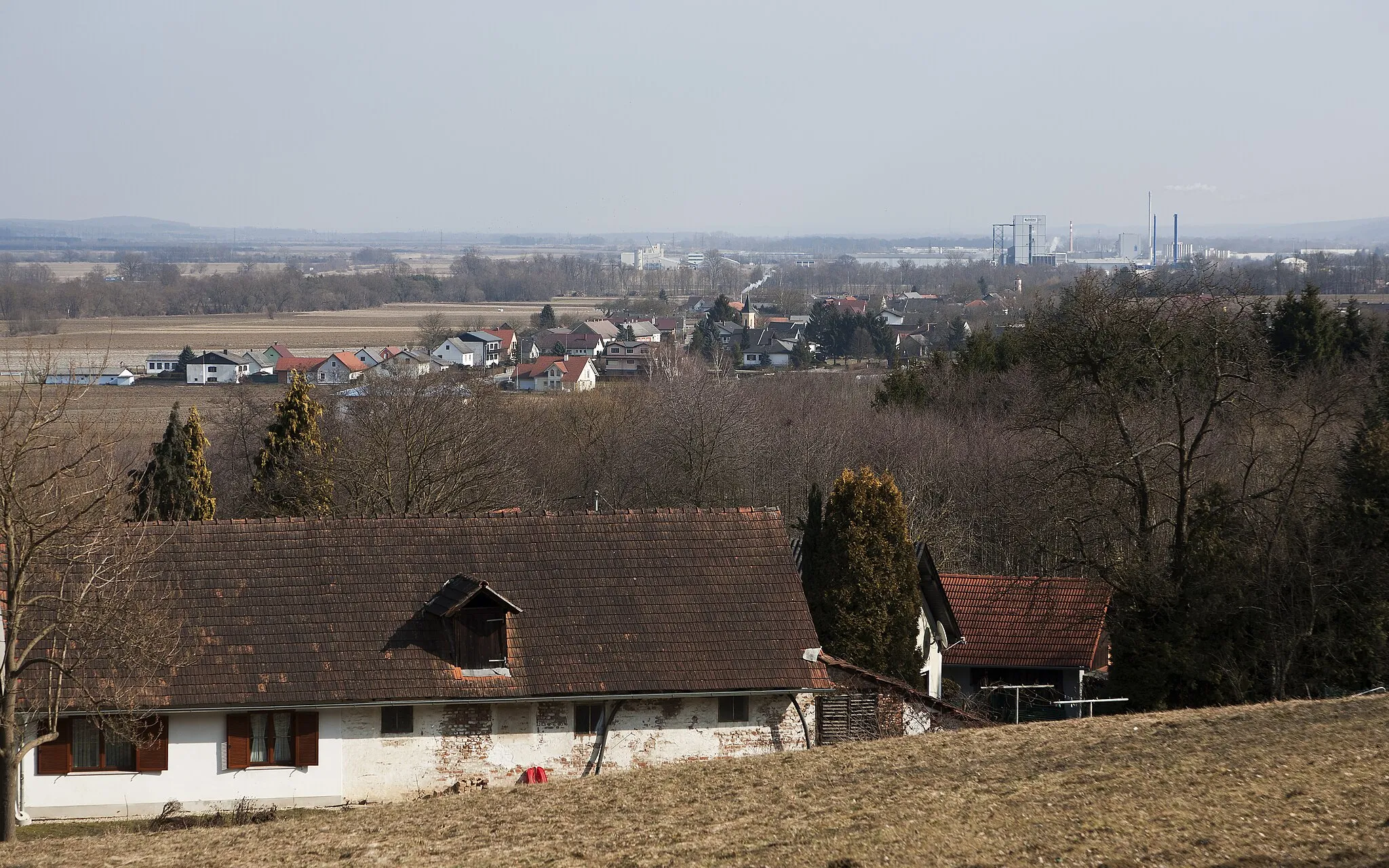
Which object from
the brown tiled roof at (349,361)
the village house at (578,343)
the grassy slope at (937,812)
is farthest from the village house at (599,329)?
the grassy slope at (937,812)

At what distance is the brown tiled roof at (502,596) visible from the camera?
18.9 m

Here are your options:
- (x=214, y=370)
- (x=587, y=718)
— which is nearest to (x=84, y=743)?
(x=587, y=718)

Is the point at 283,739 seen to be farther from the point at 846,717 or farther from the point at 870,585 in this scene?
the point at 870,585

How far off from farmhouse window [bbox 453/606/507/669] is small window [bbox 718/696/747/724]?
3.04 meters

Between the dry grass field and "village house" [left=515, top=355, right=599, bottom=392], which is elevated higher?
the dry grass field

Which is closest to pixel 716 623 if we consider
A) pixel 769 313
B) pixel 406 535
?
pixel 406 535

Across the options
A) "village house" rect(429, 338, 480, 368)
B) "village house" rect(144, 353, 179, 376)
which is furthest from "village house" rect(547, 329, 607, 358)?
"village house" rect(144, 353, 179, 376)

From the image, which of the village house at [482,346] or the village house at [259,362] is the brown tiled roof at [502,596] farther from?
the village house at [482,346]

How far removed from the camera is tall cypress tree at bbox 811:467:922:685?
2689 cm

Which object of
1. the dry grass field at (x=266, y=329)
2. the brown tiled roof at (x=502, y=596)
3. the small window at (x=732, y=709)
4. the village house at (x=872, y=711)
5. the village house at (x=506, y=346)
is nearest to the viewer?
the brown tiled roof at (x=502, y=596)

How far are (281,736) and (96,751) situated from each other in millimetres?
2298

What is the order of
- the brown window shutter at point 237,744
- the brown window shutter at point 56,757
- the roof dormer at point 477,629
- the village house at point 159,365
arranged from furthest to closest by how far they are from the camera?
the village house at point 159,365, the roof dormer at point 477,629, the brown window shutter at point 237,744, the brown window shutter at point 56,757

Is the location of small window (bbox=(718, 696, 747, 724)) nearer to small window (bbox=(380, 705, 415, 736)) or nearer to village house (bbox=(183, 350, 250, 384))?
small window (bbox=(380, 705, 415, 736))

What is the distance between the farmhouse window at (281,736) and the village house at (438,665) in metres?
0.02
